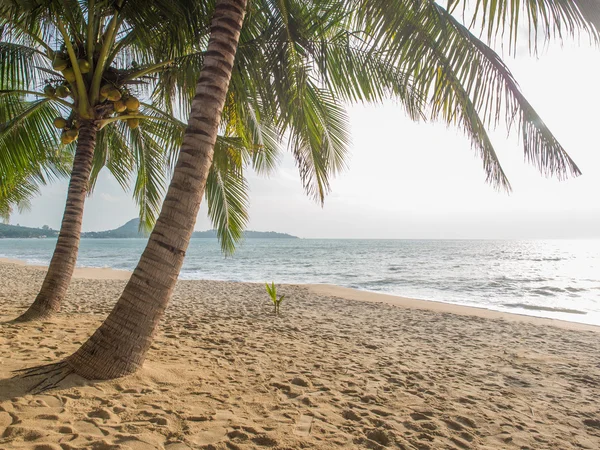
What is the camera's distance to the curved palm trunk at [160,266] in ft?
9.18

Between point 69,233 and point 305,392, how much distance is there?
Result: 3.54 m

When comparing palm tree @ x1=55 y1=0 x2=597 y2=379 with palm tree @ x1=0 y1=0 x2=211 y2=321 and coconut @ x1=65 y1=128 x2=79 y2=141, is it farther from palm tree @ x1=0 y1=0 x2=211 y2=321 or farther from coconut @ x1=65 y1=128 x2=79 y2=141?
coconut @ x1=65 y1=128 x2=79 y2=141

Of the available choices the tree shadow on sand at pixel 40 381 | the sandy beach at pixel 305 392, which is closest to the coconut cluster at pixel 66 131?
the sandy beach at pixel 305 392

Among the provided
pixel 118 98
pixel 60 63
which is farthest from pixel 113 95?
pixel 60 63

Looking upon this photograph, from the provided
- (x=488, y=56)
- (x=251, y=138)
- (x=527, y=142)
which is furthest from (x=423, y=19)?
(x=251, y=138)

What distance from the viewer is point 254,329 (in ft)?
19.7

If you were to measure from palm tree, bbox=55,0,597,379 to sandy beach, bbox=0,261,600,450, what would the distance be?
1.68 ft

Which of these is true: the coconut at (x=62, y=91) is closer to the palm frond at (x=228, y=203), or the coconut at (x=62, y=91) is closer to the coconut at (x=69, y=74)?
the coconut at (x=69, y=74)

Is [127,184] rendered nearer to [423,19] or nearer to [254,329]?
[254,329]

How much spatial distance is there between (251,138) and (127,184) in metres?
3.16

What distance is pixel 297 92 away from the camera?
182 inches

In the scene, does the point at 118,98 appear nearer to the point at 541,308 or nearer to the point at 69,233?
the point at 69,233

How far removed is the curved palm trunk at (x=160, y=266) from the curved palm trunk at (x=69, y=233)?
227 centimetres

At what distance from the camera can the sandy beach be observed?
7.57 ft
